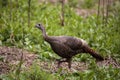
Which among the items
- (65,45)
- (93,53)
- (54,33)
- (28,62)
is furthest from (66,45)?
(54,33)

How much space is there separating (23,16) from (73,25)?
1595 millimetres

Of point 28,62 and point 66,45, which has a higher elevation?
point 66,45

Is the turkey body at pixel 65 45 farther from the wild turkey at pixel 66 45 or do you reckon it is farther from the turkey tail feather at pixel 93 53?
the turkey tail feather at pixel 93 53

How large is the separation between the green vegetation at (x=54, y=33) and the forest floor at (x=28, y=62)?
25 centimetres

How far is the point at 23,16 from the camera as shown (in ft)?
48.1

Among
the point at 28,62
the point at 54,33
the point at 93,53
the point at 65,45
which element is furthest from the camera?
the point at 54,33

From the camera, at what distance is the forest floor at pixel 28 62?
33.9 feet

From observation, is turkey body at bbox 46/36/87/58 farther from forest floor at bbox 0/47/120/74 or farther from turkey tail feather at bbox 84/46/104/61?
forest floor at bbox 0/47/120/74

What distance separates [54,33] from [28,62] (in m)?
2.76

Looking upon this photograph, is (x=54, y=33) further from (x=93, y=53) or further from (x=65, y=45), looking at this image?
(x=65, y=45)

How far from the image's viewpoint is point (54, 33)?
13.5 m

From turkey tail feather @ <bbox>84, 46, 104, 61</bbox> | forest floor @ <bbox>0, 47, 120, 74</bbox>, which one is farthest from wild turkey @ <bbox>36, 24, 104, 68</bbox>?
forest floor @ <bbox>0, 47, 120, 74</bbox>

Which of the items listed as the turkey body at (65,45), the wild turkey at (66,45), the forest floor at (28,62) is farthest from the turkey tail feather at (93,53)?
the forest floor at (28,62)

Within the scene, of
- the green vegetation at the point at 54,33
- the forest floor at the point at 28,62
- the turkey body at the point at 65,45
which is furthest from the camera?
the forest floor at the point at 28,62
